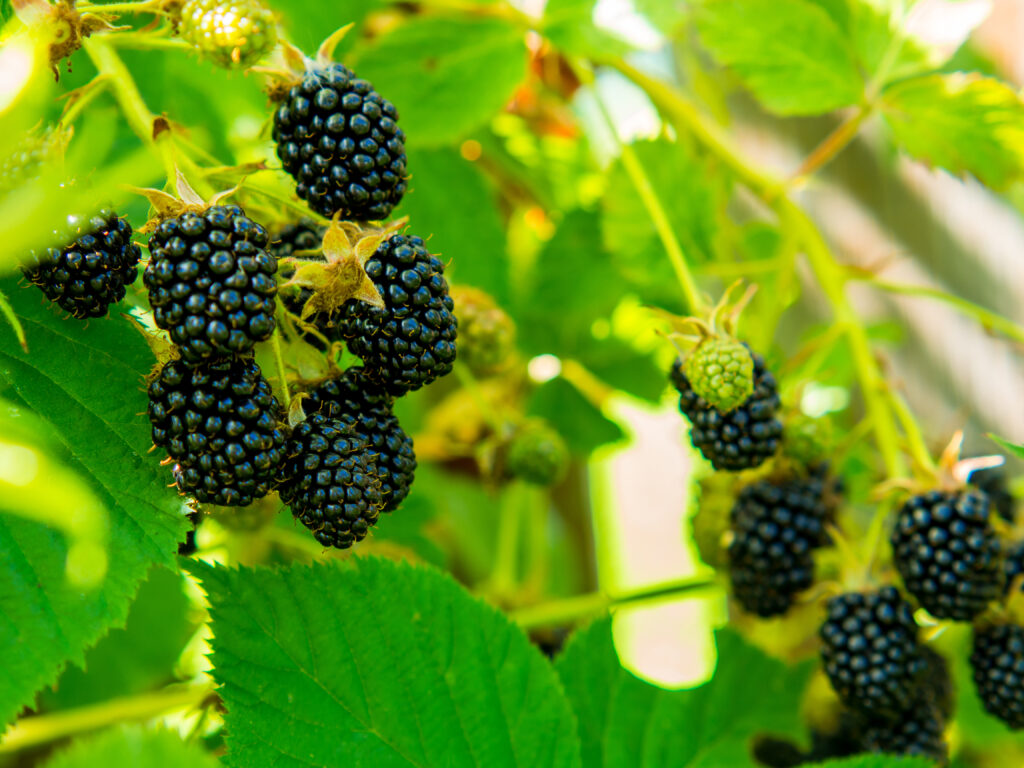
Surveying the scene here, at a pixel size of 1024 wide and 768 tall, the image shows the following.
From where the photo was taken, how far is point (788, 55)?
1479 mm

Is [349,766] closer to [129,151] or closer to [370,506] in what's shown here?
[370,506]

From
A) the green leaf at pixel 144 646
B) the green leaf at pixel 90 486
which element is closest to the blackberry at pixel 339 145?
the green leaf at pixel 90 486

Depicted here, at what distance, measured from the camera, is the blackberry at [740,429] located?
41.3 inches

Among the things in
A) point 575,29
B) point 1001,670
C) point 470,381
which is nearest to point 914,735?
point 1001,670

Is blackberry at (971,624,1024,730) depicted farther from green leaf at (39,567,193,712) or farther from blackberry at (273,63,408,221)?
green leaf at (39,567,193,712)

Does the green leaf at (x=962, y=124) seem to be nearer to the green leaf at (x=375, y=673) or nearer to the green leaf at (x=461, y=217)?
the green leaf at (x=461, y=217)

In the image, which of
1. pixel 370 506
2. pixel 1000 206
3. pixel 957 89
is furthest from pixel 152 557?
pixel 1000 206

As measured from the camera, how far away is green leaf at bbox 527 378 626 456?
187 centimetres

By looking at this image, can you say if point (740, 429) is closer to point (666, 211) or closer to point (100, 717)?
point (666, 211)

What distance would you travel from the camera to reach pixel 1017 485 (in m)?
1.39

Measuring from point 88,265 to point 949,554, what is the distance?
0.95m

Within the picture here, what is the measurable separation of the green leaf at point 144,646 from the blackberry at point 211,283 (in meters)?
0.88

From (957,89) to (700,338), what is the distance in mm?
700

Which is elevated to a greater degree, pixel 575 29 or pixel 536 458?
pixel 575 29
